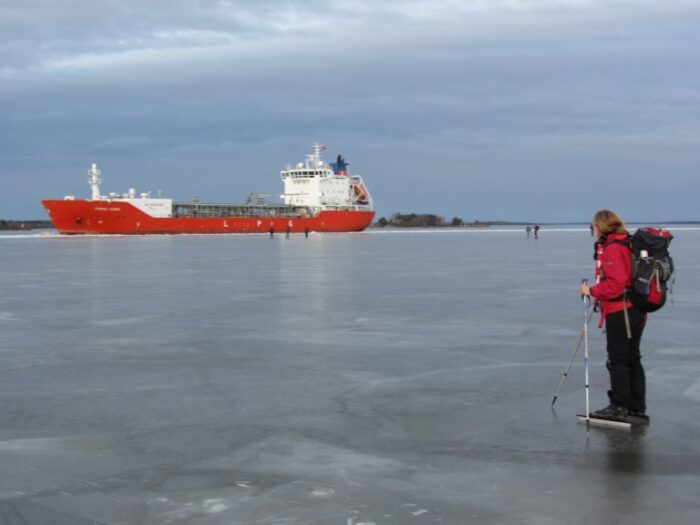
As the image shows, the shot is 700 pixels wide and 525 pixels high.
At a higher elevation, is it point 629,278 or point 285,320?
point 629,278

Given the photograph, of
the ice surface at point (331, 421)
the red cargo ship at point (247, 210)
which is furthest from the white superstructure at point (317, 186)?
the ice surface at point (331, 421)

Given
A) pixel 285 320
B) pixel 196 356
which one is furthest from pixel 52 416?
pixel 285 320

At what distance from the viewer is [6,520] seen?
3.48 meters

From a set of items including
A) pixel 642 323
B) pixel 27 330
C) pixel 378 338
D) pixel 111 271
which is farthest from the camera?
pixel 111 271

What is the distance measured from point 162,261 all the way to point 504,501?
73.6 feet

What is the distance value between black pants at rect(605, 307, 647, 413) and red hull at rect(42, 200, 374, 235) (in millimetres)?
50147

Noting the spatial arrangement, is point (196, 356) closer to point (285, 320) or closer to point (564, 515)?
point (285, 320)

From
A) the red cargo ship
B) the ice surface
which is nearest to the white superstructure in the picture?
the red cargo ship

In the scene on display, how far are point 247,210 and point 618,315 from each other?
7047 cm

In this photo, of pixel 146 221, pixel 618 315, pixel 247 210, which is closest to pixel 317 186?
pixel 247 210

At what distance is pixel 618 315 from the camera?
5.25m

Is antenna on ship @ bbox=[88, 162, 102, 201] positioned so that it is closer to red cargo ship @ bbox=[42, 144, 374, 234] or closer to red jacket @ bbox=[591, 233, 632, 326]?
red cargo ship @ bbox=[42, 144, 374, 234]

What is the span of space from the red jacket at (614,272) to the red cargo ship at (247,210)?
59483 millimetres

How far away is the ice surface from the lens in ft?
12.1
